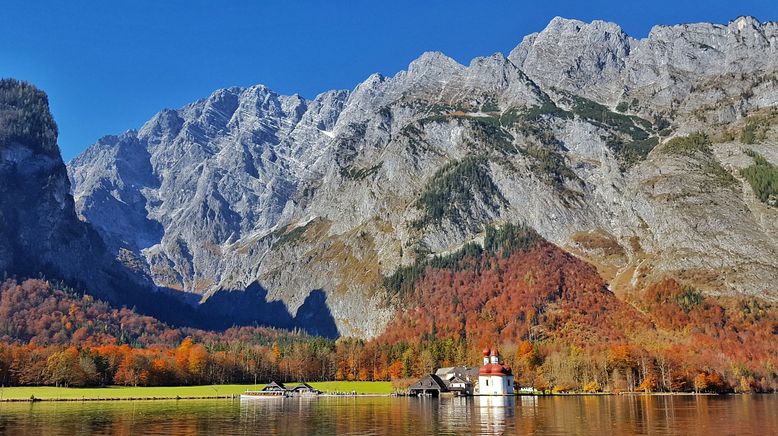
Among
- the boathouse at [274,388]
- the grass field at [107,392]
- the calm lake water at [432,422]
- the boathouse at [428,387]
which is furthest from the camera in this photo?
the boathouse at [274,388]

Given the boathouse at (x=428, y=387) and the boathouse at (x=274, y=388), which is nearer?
the boathouse at (x=428, y=387)

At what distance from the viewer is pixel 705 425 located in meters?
80.6

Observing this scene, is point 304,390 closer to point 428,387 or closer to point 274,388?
point 274,388

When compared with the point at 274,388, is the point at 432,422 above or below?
above

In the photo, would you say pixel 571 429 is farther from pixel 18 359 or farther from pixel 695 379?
pixel 18 359

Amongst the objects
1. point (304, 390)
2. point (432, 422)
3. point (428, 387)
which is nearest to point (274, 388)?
point (304, 390)

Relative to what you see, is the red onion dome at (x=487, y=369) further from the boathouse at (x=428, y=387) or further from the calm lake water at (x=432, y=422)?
the calm lake water at (x=432, y=422)

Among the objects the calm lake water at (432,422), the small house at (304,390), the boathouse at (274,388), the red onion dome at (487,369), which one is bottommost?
the small house at (304,390)

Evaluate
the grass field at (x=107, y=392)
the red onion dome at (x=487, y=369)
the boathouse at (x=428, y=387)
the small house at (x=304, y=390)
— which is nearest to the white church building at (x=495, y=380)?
the red onion dome at (x=487, y=369)

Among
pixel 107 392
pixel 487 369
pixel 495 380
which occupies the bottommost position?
pixel 107 392

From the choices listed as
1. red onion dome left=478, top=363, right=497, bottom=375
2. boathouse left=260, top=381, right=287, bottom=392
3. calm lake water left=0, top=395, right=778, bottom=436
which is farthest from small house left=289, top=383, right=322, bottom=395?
calm lake water left=0, top=395, right=778, bottom=436

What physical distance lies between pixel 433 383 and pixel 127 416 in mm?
102779

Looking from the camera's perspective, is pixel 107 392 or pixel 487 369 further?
pixel 107 392

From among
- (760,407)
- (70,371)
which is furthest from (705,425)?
(70,371)
